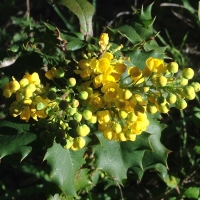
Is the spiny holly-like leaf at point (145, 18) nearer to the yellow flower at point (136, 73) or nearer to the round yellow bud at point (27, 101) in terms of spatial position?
the yellow flower at point (136, 73)

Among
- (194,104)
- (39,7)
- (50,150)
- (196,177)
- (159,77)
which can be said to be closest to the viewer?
(159,77)

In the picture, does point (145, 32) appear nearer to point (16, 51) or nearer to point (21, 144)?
point (16, 51)

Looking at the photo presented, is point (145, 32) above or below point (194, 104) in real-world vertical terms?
above

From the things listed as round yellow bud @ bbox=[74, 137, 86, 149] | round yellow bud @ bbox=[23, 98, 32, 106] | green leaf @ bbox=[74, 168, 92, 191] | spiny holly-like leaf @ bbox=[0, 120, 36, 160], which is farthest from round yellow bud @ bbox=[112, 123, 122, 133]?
green leaf @ bbox=[74, 168, 92, 191]

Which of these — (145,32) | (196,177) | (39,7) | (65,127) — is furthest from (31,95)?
(39,7)

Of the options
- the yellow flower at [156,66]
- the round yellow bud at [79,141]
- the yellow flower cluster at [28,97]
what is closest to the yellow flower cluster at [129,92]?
the yellow flower at [156,66]
